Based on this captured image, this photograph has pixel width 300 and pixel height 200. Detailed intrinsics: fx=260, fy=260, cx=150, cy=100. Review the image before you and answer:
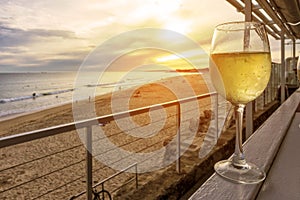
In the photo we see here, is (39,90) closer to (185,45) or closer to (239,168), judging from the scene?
(185,45)

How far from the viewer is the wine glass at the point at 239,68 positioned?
1.45 ft

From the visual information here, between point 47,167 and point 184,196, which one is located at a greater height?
point 184,196

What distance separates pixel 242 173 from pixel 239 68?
176 mm

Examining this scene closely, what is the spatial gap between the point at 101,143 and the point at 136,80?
38.0ft

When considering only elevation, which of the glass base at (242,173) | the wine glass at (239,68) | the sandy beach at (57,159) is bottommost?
the sandy beach at (57,159)

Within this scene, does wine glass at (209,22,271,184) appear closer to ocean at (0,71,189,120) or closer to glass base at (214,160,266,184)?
glass base at (214,160,266,184)

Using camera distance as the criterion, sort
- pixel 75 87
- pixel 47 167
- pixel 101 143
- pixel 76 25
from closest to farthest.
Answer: pixel 47 167 < pixel 101 143 < pixel 76 25 < pixel 75 87

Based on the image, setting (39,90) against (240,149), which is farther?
(39,90)

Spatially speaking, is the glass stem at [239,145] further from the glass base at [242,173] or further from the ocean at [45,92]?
the ocean at [45,92]

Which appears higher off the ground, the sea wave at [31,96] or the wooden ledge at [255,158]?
the wooden ledge at [255,158]

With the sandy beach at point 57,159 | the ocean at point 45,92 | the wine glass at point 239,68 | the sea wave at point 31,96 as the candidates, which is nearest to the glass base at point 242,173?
the wine glass at point 239,68

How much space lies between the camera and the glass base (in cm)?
41

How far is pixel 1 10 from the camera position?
10016 mm

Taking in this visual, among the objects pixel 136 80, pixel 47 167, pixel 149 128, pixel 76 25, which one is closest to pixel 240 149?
pixel 47 167
